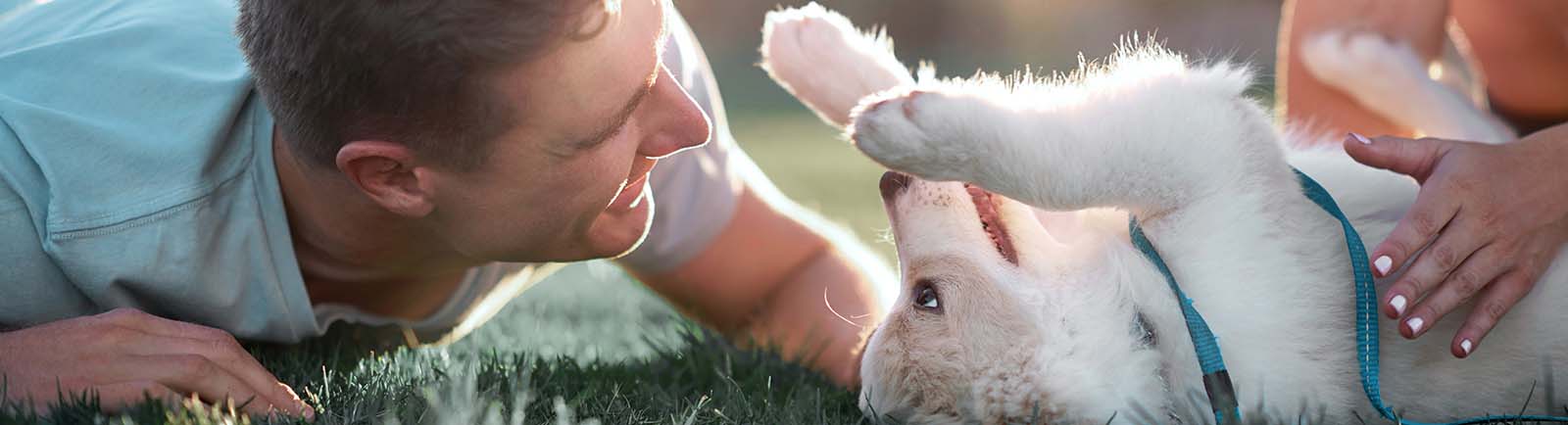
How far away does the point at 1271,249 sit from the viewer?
2.19 m

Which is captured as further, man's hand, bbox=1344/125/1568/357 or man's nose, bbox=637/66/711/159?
man's nose, bbox=637/66/711/159

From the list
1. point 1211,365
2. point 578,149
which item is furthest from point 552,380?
point 1211,365

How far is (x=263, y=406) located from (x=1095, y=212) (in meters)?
1.40

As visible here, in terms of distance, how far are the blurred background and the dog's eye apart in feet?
2.34

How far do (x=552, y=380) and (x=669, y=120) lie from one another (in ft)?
1.74

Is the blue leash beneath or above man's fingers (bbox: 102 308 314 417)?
above

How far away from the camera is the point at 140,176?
2377 mm

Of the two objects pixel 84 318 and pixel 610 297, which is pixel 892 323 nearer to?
pixel 84 318

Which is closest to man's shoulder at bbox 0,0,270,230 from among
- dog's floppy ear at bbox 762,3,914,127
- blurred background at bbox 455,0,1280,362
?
blurred background at bbox 455,0,1280,362

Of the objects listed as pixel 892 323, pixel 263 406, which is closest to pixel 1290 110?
pixel 892 323

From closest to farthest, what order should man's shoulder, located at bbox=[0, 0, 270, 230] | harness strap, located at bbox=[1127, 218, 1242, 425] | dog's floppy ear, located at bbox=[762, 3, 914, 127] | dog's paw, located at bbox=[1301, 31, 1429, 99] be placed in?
harness strap, located at bbox=[1127, 218, 1242, 425]
man's shoulder, located at bbox=[0, 0, 270, 230]
dog's floppy ear, located at bbox=[762, 3, 914, 127]
dog's paw, located at bbox=[1301, 31, 1429, 99]

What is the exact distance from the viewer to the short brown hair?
2.09 m

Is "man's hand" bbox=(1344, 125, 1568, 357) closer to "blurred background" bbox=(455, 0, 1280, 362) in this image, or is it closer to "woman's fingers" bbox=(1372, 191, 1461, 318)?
"woman's fingers" bbox=(1372, 191, 1461, 318)

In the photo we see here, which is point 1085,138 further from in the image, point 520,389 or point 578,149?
point 520,389
